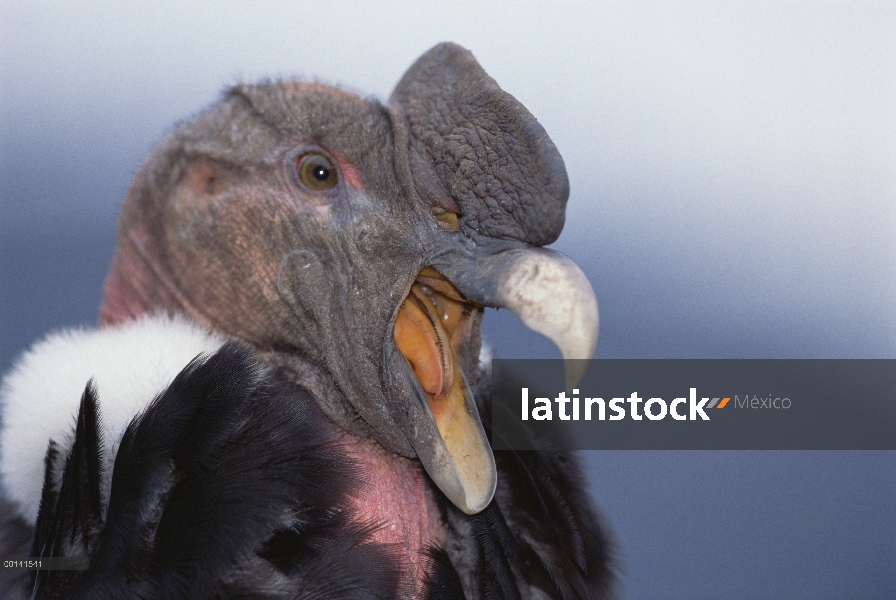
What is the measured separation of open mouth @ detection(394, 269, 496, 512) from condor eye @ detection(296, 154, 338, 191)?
252 mm

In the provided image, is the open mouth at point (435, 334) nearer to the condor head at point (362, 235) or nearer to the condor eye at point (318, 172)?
the condor head at point (362, 235)

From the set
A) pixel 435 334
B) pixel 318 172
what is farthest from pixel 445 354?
pixel 318 172

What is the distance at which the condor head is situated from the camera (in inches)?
56.6

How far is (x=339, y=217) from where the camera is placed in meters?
1.53

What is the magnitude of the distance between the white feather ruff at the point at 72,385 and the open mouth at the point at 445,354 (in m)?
0.36

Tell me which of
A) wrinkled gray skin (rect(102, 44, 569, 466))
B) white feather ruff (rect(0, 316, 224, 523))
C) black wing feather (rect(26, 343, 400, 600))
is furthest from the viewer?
wrinkled gray skin (rect(102, 44, 569, 466))

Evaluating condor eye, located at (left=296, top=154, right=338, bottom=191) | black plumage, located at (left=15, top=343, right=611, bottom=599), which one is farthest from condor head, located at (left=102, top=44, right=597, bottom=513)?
black plumage, located at (left=15, top=343, right=611, bottom=599)

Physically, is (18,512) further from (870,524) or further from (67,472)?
(870,524)

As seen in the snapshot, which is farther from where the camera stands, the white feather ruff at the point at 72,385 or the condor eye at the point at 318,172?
the condor eye at the point at 318,172

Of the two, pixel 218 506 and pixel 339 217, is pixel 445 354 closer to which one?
pixel 339 217

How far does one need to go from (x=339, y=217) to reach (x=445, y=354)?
1.07 ft

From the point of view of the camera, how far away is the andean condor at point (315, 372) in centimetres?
127

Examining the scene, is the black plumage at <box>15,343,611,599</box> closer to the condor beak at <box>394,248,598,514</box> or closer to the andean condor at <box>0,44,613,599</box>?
the andean condor at <box>0,44,613,599</box>

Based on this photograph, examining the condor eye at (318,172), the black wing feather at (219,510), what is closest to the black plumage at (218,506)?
the black wing feather at (219,510)
